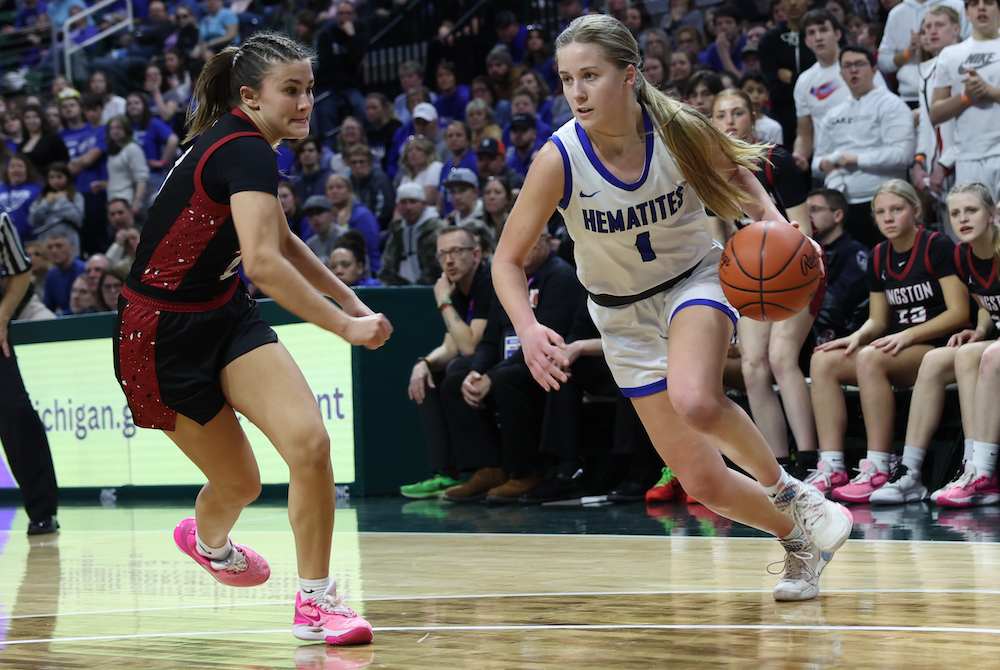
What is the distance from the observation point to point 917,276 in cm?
623

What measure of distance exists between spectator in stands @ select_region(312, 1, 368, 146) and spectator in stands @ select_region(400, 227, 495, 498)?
675 cm

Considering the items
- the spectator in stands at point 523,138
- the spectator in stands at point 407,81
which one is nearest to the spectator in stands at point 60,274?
the spectator in stands at point 407,81

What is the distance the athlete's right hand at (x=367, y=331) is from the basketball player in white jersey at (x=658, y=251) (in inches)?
17.7

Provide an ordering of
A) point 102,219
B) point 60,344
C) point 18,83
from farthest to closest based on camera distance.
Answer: point 18,83
point 102,219
point 60,344

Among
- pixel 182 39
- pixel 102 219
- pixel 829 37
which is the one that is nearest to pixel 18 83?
pixel 182 39

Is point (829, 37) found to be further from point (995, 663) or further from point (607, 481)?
point (995, 663)

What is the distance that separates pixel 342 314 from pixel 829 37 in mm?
6344

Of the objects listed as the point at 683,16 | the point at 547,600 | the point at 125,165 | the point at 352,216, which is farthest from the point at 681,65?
the point at 547,600

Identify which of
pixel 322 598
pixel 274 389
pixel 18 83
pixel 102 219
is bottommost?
pixel 322 598

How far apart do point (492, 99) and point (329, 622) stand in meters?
9.23

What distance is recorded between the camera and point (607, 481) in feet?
23.6

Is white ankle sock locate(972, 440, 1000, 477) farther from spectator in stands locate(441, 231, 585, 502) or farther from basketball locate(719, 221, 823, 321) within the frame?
basketball locate(719, 221, 823, 321)

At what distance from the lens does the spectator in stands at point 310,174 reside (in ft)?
37.5

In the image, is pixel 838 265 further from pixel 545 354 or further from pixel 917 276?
pixel 545 354
